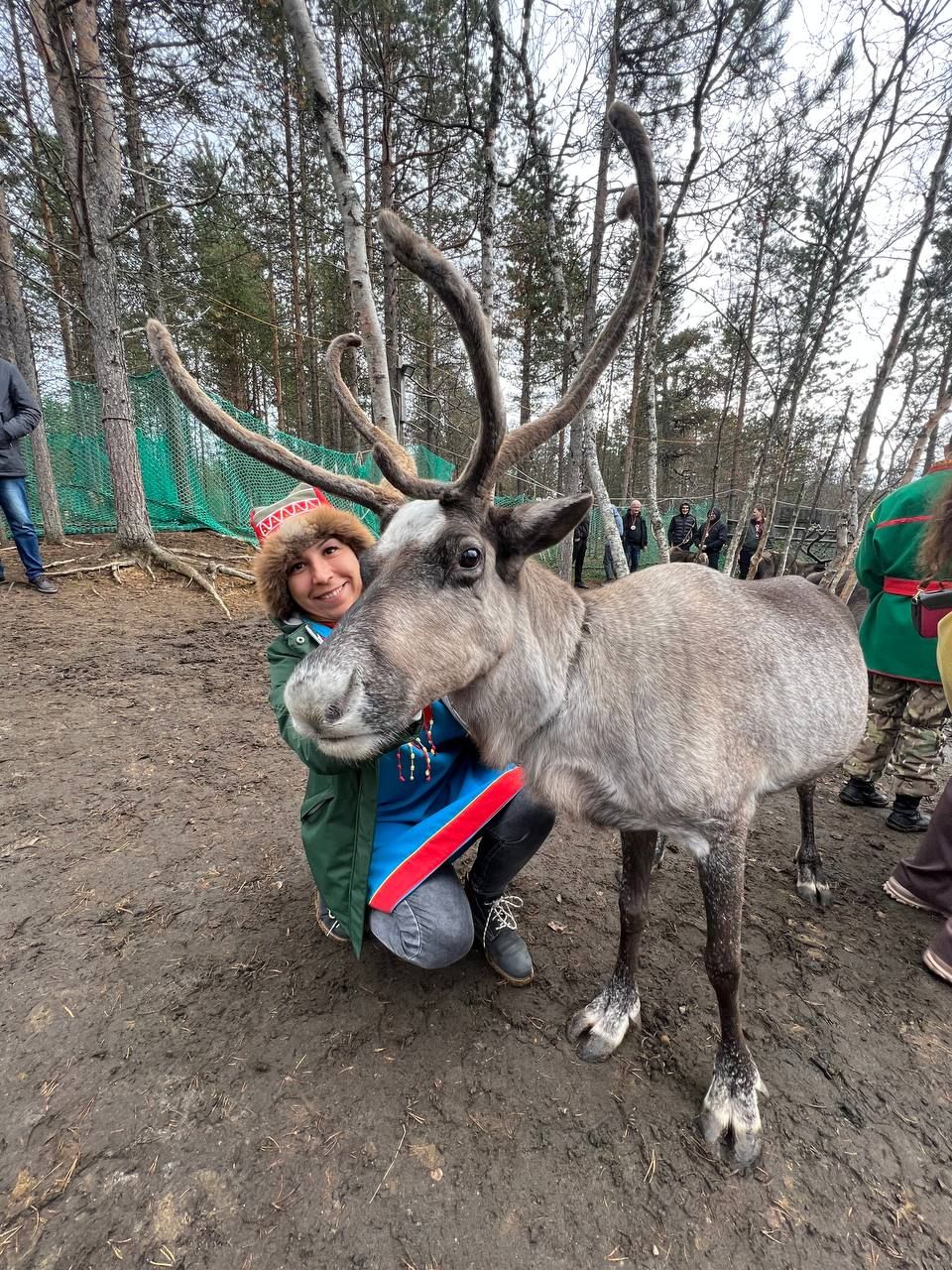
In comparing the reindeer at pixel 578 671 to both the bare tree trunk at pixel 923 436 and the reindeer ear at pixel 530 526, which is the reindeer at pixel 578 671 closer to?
the reindeer ear at pixel 530 526

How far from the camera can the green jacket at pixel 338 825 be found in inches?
88.0

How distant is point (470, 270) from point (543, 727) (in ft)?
40.0

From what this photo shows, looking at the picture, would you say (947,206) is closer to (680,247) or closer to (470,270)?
(680,247)

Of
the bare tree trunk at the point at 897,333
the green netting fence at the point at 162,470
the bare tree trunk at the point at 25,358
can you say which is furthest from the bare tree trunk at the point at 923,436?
the bare tree trunk at the point at 25,358

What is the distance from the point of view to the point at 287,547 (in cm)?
236

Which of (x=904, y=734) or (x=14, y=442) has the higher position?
(x=14, y=442)

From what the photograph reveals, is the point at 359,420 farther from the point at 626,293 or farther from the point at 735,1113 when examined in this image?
the point at 735,1113

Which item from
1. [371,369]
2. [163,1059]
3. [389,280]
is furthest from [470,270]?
[163,1059]

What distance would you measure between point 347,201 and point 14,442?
18.0 ft

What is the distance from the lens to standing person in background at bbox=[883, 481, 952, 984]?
8.90 ft

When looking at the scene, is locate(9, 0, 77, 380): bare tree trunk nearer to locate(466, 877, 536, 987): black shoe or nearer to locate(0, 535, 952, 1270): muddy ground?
locate(0, 535, 952, 1270): muddy ground

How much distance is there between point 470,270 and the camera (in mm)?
11211

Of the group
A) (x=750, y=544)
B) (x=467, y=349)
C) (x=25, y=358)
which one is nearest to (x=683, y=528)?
(x=750, y=544)

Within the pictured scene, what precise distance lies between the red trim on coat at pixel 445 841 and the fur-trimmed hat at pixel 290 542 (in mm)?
1246
